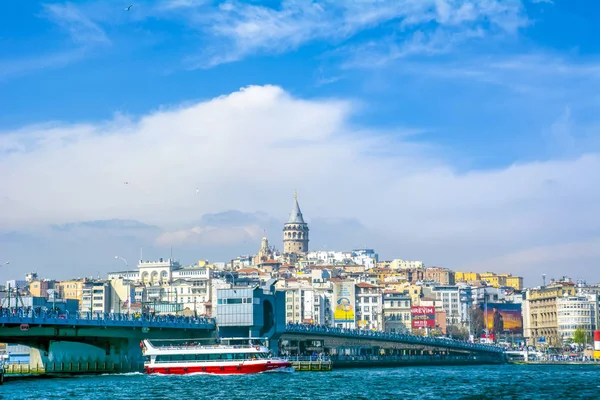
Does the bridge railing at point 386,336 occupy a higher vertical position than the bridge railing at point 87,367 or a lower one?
higher

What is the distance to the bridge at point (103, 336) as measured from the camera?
109 m

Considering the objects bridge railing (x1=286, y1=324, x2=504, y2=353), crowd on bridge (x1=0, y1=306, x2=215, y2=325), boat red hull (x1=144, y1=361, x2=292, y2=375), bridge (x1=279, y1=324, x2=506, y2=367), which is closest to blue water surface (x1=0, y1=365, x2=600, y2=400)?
boat red hull (x1=144, y1=361, x2=292, y2=375)

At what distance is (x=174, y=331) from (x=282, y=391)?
42606 millimetres

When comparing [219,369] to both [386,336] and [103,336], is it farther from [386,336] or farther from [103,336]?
[386,336]

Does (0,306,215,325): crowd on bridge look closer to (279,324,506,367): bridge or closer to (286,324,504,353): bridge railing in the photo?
(279,324,506,367): bridge

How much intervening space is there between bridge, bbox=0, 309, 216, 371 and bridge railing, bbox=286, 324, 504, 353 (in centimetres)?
1717

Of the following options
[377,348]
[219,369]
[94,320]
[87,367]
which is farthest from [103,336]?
[377,348]

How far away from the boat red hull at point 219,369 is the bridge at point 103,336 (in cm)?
759

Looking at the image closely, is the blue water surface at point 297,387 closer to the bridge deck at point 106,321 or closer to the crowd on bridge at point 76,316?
the bridge deck at point 106,321

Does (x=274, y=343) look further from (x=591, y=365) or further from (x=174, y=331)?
(x=591, y=365)

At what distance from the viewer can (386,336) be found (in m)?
159

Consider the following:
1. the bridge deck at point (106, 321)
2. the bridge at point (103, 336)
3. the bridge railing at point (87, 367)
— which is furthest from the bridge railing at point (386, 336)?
the bridge railing at point (87, 367)

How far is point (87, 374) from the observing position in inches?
4471

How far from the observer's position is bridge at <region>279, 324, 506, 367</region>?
147125 mm
